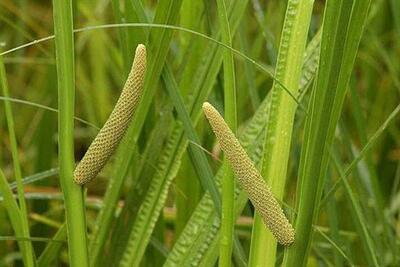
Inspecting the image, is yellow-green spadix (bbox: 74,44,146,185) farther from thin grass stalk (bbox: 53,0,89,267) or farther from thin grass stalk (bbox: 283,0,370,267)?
thin grass stalk (bbox: 283,0,370,267)

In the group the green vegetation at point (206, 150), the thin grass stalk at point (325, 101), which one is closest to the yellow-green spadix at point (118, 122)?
the green vegetation at point (206, 150)

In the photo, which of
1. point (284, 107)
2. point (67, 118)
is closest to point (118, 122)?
point (67, 118)

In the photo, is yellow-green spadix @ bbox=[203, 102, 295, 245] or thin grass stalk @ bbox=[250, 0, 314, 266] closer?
yellow-green spadix @ bbox=[203, 102, 295, 245]

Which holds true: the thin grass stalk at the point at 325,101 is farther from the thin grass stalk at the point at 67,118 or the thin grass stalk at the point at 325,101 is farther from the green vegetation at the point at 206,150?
the thin grass stalk at the point at 67,118

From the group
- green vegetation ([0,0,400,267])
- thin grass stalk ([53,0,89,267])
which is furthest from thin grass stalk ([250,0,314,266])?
thin grass stalk ([53,0,89,267])

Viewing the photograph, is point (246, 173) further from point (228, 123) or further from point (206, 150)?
point (206, 150)
